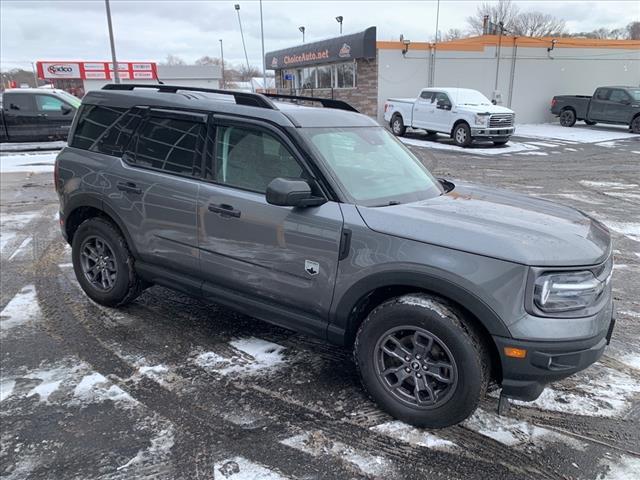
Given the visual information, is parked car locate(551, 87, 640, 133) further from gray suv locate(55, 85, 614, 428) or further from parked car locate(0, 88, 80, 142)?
parked car locate(0, 88, 80, 142)

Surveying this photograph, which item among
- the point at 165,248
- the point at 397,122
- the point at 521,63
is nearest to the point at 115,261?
the point at 165,248

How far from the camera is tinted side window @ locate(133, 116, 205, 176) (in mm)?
Answer: 3812

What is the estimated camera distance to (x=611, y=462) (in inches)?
105

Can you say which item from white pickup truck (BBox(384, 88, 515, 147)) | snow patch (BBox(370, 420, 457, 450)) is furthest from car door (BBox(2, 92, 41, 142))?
snow patch (BBox(370, 420, 457, 450))

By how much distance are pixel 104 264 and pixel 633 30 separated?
8206cm

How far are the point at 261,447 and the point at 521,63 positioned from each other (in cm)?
2657

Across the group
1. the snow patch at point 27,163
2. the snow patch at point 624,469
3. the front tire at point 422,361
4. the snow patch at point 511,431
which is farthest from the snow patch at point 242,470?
the snow patch at point 27,163

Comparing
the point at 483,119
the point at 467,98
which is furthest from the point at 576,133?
the point at 483,119

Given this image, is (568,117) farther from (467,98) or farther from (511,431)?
(511,431)

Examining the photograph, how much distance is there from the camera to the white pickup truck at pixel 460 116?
55.1 feet

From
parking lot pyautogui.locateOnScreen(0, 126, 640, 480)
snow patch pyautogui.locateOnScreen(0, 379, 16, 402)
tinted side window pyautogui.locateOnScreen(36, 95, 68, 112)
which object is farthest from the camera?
tinted side window pyautogui.locateOnScreen(36, 95, 68, 112)

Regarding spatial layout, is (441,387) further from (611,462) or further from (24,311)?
(24,311)

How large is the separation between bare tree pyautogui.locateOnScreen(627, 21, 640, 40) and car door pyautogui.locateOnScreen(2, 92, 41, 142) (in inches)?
2906

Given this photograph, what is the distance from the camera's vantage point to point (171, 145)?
3977mm
